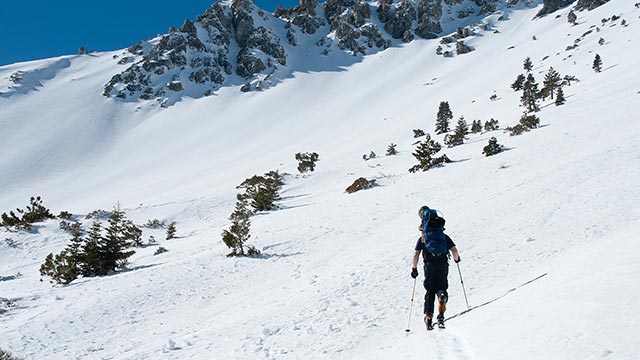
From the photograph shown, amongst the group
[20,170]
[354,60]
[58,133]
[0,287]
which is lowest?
[0,287]

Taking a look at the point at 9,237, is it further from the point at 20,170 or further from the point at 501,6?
the point at 501,6

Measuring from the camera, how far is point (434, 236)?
6621 mm

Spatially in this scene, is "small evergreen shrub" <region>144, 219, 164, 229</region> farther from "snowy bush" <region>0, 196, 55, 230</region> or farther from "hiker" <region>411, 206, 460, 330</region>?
"hiker" <region>411, 206, 460, 330</region>

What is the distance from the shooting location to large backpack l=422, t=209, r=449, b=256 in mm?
6578

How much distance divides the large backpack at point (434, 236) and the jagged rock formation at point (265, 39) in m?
98.3

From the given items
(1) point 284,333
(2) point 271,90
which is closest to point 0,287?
(1) point 284,333

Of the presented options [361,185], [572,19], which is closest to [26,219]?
[361,185]

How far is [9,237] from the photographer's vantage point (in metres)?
22.3

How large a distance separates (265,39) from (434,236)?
124m

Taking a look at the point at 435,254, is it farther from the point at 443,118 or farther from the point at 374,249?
the point at 443,118

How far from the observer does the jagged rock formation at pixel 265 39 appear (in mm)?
102062

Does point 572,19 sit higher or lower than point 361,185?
higher

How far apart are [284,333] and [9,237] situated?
75.2 ft

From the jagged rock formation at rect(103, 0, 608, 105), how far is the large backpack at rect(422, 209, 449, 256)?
98326mm
